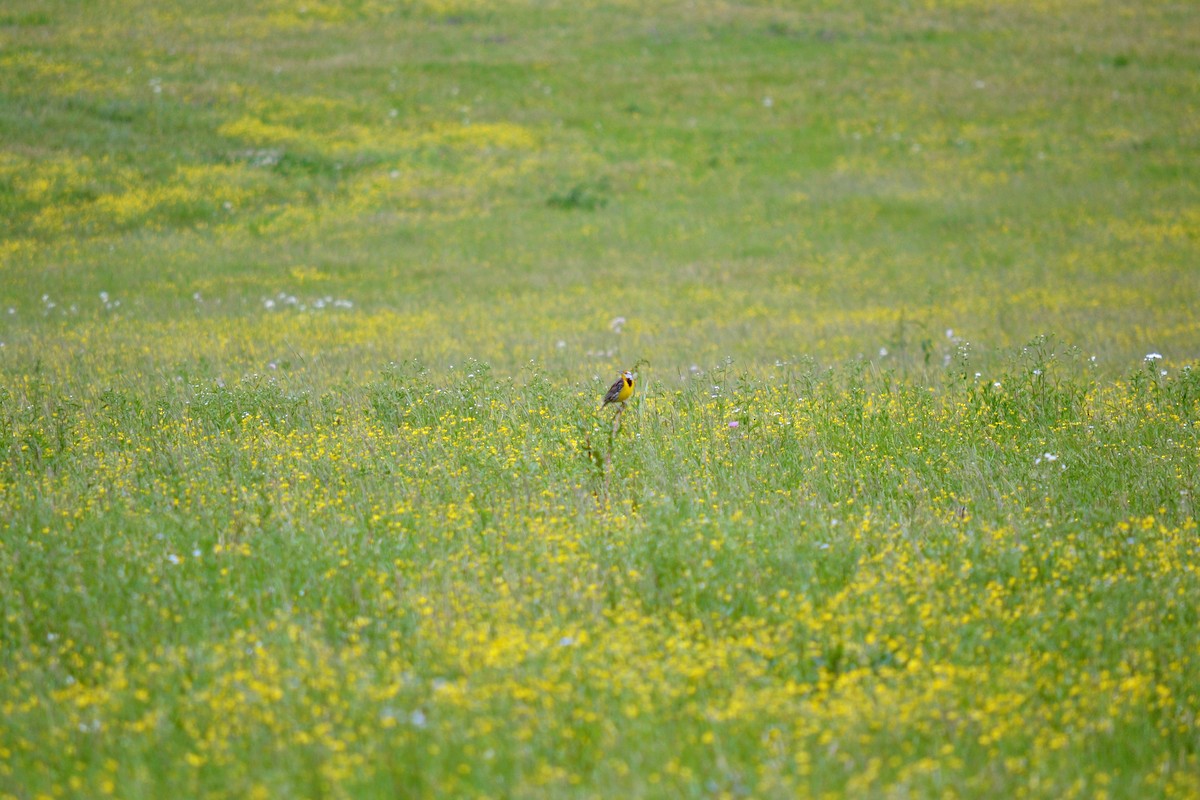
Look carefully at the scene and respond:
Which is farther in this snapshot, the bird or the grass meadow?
the bird

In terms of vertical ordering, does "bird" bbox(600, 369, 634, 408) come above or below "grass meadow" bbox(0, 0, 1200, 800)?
above

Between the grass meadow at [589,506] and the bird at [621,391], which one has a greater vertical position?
the bird at [621,391]

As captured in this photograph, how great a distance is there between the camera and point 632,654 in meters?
4.01

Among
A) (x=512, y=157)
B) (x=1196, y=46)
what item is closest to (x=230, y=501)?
(x=512, y=157)

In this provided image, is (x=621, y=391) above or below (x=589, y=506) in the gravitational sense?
above

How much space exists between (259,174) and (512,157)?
5815 millimetres

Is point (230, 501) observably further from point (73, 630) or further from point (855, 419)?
point (855, 419)

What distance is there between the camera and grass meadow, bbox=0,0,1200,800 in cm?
349

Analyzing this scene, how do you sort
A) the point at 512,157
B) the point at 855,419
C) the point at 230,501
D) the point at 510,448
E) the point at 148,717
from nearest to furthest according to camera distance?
the point at 148,717, the point at 230,501, the point at 510,448, the point at 855,419, the point at 512,157

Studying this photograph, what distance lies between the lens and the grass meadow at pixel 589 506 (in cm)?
349

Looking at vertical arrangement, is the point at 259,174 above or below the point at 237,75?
below

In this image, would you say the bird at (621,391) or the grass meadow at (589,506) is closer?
the grass meadow at (589,506)

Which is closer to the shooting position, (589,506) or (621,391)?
(589,506)

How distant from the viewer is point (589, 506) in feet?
18.1
